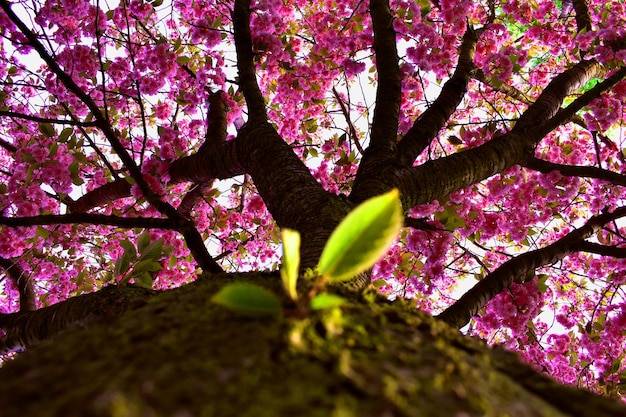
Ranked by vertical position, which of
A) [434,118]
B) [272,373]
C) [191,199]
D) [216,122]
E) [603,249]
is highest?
[216,122]

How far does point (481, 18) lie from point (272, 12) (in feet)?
9.07

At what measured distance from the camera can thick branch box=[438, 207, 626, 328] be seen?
77.2 inches

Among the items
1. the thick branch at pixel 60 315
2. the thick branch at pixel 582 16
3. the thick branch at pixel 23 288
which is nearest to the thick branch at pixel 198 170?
the thick branch at pixel 23 288

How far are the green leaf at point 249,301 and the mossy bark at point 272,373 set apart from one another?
2 centimetres

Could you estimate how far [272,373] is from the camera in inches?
16.9

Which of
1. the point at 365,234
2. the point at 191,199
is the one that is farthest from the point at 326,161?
the point at 365,234

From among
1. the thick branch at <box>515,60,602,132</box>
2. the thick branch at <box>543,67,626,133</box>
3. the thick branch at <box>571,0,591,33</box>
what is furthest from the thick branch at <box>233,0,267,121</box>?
the thick branch at <box>571,0,591,33</box>

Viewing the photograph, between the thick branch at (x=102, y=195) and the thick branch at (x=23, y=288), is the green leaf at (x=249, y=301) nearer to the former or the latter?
the thick branch at (x=102, y=195)

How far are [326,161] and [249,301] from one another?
408 centimetres

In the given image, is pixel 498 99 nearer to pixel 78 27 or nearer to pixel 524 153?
pixel 524 153

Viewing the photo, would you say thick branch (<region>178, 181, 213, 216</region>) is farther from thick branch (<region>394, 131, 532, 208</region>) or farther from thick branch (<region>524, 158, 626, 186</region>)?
thick branch (<region>524, 158, 626, 186</region>)

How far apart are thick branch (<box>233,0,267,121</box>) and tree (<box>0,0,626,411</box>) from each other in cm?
1

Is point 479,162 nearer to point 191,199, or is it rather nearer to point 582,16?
point 191,199

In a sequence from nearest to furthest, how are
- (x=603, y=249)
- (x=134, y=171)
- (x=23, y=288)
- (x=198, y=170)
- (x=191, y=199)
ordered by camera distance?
(x=134, y=171), (x=603, y=249), (x=198, y=170), (x=23, y=288), (x=191, y=199)
